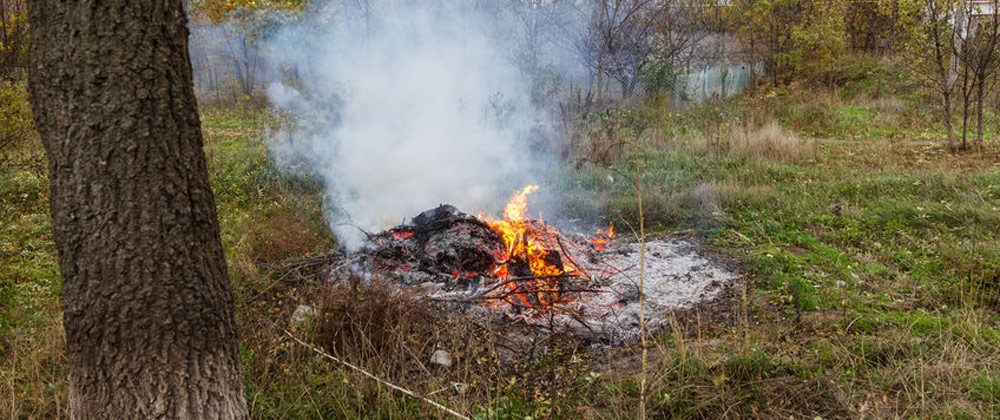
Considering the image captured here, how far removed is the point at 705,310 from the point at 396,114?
20.7 feet

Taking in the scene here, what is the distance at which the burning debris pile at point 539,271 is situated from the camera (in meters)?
4.67

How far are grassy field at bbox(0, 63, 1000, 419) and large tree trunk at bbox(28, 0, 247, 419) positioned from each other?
2.92 ft

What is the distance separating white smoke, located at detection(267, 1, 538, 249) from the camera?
26.4 ft

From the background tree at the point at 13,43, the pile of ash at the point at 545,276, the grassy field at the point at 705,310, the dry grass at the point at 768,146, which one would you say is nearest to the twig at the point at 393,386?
the grassy field at the point at 705,310

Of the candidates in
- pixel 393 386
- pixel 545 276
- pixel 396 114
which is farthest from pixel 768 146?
pixel 393 386

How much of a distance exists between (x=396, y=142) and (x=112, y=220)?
267 inches

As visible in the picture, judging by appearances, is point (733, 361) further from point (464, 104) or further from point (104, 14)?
point (464, 104)

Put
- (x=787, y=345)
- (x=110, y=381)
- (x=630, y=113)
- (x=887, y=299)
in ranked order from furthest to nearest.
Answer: (x=630, y=113) → (x=887, y=299) → (x=787, y=345) → (x=110, y=381)

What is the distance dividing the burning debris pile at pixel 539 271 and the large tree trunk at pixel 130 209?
2.47m

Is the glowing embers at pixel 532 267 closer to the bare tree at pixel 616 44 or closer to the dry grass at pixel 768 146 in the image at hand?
the dry grass at pixel 768 146

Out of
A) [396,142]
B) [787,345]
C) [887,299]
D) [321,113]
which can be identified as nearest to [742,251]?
[887,299]

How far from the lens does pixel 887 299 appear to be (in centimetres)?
458

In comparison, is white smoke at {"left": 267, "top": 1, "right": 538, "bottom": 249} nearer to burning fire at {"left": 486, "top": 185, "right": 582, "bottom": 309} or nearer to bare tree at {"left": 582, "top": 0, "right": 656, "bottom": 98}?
burning fire at {"left": 486, "top": 185, "right": 582, "bottom": 309}

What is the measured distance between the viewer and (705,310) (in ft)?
15.8
